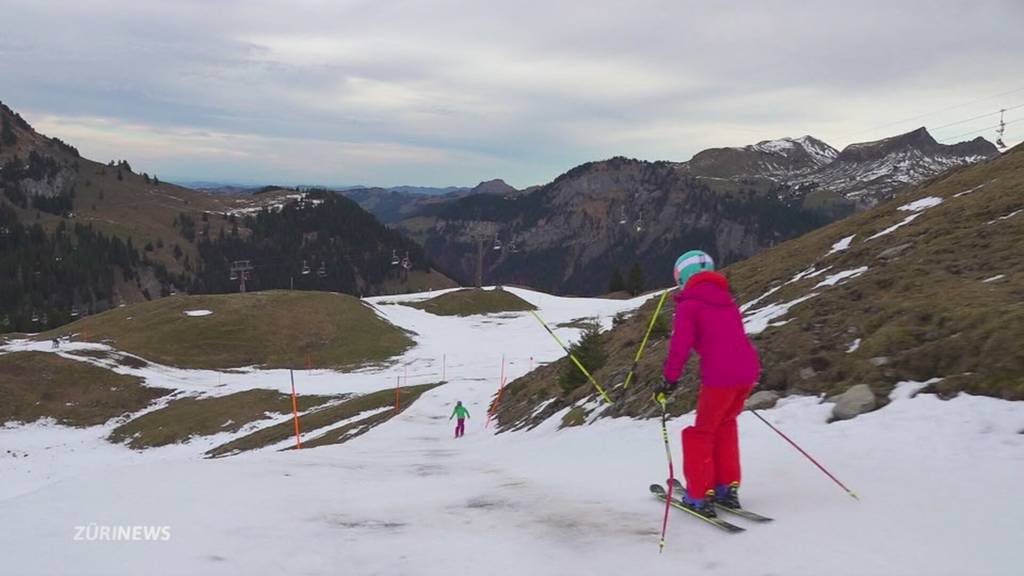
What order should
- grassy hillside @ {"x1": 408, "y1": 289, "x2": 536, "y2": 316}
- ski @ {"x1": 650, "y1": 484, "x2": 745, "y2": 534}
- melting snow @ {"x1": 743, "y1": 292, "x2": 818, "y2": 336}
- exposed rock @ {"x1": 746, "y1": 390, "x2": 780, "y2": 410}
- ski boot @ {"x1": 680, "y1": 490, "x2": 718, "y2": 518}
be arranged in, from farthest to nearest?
grassy hillside @ {"x1": 408, "y1": 289, "x2": 536, "y2": 316} < melting snow @ {"x1": 743, "y1": 292, "x2": 818, "y2": 336} < exposed rock @ {"x1": 746, "y1": 390, "x2": 780, "y2": 410} < ski boot @ {"x1": 680, "y1": 490, "x2": 718, "y2": 518} < ski @ {"x1": 650, "y1": 484, "x2": 745, "y2": 534}

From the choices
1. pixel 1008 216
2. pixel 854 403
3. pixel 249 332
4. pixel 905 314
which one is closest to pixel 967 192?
pixel 1008 216

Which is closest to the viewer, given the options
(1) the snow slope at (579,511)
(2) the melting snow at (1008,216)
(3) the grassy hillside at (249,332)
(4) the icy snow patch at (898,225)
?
(1) the snow slope at (579,511)

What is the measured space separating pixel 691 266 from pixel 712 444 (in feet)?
8.07

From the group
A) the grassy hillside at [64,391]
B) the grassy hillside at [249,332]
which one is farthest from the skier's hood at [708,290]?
the grassy hillside at [249,332]

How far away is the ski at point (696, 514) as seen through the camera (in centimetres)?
732

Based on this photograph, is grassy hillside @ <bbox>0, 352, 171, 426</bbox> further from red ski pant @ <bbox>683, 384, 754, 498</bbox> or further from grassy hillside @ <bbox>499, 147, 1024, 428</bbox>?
red ski pant @ <bbox>683, 384, 754, 498</bbox>

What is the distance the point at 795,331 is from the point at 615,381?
268 inches

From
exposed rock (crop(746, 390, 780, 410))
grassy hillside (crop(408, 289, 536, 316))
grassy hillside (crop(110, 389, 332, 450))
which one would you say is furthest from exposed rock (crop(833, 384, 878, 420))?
grassy hillside (crop(408, 289, 536, 316))

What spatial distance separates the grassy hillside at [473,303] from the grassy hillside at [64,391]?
55265mm

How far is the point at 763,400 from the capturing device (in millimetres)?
12523

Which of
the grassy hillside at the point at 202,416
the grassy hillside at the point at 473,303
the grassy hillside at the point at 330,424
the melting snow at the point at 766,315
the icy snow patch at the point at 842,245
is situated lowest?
the grassy hillside at the point at 202,416

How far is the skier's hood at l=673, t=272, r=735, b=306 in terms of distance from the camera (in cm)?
821

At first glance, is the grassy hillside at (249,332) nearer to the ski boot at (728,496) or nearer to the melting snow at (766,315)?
the melting snow at (766,315)

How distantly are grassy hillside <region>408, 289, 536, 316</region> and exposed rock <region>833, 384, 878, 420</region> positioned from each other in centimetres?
9587
